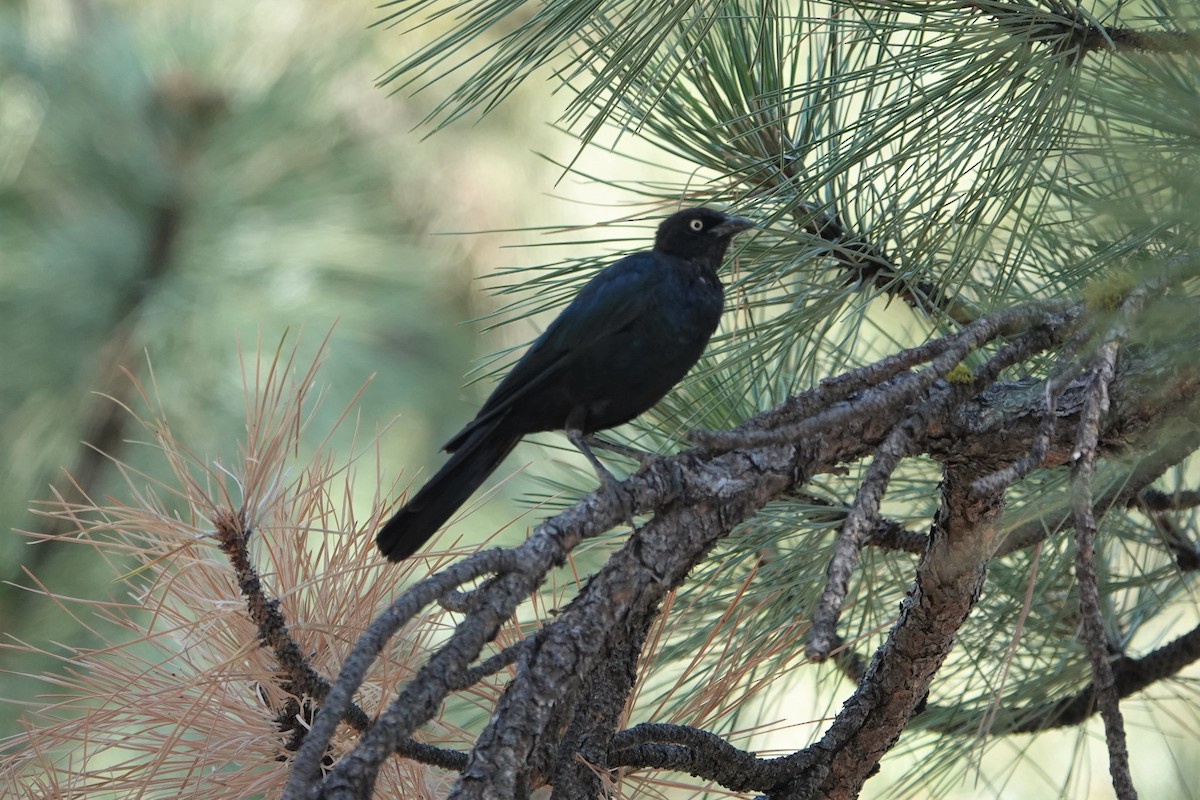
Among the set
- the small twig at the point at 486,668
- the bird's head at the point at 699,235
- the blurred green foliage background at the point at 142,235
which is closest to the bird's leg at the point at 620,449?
the bird's head at the point at 699,235

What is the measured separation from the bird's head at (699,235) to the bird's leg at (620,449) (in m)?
0.31

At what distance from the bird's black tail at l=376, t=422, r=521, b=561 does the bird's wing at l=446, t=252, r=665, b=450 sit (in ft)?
0.14

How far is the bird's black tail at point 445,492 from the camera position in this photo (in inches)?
58.1

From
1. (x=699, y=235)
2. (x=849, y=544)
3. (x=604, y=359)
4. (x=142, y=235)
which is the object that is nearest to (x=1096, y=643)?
(x=849, y=544)

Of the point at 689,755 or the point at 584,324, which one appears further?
the point at 584,324

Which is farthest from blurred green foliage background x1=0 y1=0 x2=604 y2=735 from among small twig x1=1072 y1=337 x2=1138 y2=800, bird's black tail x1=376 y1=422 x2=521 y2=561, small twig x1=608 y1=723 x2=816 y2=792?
small twig x1=1072 y1=337 x2=1138 y2=800

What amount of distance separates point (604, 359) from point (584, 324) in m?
0.06

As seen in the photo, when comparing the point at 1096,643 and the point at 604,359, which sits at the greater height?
the point at 604,359

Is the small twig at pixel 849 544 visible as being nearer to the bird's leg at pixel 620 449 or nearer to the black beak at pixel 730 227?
the bird's leg at pixel 620 449

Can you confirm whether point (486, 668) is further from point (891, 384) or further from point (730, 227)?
point (730, 227)

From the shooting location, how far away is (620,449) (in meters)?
1.64

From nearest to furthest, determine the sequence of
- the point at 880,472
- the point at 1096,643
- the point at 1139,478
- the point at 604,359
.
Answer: the point at 1096,643 < the point at 880,472 < the point at 1139,478 < the point at 604,359

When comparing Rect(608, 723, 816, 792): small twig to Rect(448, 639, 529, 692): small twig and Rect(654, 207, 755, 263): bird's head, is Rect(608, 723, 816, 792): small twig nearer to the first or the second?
Rect(448, 639, 529, 692): small twig

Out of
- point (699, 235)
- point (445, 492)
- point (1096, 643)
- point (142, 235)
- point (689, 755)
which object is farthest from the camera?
point (142, 235)
